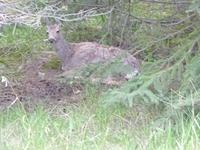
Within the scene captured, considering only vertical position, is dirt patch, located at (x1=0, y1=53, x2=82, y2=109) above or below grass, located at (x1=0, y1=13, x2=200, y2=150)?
below

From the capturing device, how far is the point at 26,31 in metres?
8.41

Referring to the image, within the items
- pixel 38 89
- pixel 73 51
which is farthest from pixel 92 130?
pixel 73 51

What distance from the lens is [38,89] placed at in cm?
678

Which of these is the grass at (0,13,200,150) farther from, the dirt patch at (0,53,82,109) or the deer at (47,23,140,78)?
the deer at (47,23,140,78)

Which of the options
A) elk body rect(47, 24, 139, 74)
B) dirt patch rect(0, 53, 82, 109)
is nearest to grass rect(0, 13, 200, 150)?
dirt patch rect(0, 53, 82, 109)

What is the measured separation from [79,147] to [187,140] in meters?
0.75

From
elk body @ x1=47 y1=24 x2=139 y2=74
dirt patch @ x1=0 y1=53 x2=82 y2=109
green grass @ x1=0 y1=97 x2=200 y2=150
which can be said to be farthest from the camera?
elk body @ x1=47 y1=24 x2=139 y2=74

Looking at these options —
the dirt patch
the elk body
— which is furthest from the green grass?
the elk body

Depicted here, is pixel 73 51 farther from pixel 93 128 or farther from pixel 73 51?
pixel 93 128

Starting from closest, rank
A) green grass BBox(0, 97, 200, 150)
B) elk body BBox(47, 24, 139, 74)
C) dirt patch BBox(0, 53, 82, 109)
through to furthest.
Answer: green grass BBox(0, 97, 200, 150), dirt patch BBox(0, 53, 82, 109), elk body BBox(47, 24, 139, 74)

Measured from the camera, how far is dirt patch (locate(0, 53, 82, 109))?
630 cm

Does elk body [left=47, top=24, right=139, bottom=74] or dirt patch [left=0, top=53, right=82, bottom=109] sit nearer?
dirt patch [left=0, top=53, right=82, bottom=109]

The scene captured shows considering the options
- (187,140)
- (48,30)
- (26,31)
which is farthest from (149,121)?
(26,31)

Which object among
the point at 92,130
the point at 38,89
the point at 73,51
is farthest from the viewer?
the point at 73,51
